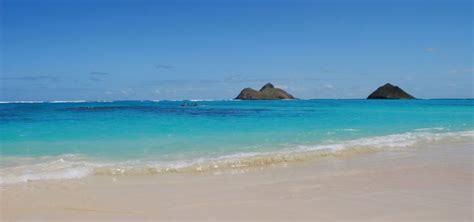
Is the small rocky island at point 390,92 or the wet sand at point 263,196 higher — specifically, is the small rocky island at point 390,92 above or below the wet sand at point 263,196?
above

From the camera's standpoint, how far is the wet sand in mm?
4848

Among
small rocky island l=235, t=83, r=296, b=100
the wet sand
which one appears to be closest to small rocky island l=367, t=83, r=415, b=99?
small rocky island l=235, t=83, r=296, b=100

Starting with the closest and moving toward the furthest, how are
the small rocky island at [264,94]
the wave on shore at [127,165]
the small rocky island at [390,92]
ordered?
→ 1. the wave on shore at [127,165]
2. the small rocky island at [264,94]
3. the small rocky island at [390,92]

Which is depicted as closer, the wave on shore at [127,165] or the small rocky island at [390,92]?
the wave on shore at [127,165]

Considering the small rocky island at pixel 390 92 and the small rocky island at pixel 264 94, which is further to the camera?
the small rocky island at pixel 390 92

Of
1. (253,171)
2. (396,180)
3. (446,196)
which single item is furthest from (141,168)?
(446,196)

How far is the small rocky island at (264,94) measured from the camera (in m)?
136

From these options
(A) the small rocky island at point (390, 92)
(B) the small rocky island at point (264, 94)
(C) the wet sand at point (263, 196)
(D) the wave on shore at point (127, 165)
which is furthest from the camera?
(A) the small rocky island at point (390, 92)

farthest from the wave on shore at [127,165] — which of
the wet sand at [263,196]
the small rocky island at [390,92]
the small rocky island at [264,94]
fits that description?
the small rocky island at [390,92]

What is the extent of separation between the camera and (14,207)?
5.29m

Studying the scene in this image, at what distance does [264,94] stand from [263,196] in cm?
13083

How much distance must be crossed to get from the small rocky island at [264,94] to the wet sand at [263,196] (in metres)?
128

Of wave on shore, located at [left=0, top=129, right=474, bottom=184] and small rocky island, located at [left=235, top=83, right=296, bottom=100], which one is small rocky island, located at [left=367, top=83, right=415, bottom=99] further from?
wave on shore, located at [left=0, top=129, right=474, bottom=184]

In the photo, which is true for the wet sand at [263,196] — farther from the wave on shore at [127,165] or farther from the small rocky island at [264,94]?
the small rocky island at [264,94]
